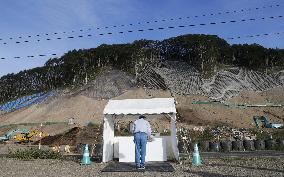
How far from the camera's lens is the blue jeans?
12.9 metres

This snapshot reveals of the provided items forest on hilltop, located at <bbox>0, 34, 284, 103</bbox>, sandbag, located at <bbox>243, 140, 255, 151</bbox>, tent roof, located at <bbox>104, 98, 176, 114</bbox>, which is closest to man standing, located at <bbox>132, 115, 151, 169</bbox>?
tent roof, located at <bbox>104, 98, 176, 114</bbox>

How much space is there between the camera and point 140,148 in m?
13.1

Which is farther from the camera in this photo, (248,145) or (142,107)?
(248,145)

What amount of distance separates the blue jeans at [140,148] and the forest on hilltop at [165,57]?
190ft

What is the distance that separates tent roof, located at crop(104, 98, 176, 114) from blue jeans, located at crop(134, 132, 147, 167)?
81.0 inches

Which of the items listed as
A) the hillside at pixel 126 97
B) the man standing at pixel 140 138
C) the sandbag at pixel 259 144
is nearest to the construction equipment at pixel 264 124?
the hillside at pixel 126 97

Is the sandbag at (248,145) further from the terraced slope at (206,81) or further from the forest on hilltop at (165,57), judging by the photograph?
the forest on hilltop at (165,57)

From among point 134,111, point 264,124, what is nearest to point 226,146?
point 134,111

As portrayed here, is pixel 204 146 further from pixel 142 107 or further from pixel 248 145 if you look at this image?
pixel 142 107

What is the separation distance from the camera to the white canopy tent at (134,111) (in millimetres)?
15205

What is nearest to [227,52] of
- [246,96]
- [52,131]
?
[246,96]

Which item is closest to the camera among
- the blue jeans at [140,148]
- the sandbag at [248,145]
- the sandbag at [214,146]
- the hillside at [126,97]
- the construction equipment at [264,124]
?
the blue jeans at [140,148]

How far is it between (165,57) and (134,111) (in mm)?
61626

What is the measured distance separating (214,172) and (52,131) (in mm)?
34554
